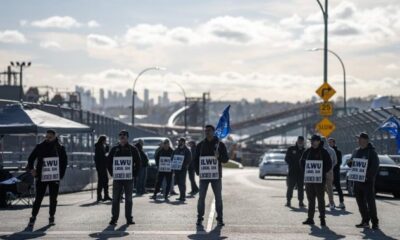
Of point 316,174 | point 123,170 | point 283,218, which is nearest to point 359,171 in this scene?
point 316,174

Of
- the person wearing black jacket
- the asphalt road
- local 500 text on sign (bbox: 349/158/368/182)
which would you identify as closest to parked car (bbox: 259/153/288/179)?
the asphalt road

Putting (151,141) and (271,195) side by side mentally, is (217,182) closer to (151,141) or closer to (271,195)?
(271,195)

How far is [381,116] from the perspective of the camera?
3416 centimetres

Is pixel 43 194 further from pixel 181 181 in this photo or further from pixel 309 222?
pixel 181 181

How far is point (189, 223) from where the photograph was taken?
15688mm

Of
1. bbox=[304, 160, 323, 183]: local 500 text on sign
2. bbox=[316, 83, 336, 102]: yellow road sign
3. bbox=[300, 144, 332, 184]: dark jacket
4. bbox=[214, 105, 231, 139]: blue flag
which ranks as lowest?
bbox=[304, 160, 323, 183]: local 500 text on sign

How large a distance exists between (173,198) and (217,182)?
8.51 metres

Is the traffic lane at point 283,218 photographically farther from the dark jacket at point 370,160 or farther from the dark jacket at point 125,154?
the dark jacket at point 125,154

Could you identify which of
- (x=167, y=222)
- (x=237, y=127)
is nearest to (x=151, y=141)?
(x=167, y=222)

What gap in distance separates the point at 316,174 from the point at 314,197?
453 millimetres

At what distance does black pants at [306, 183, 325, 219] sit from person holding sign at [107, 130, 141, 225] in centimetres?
328

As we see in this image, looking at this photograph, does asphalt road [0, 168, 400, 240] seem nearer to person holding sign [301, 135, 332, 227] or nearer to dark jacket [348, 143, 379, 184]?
person holding sign [301, 135, 332, 227]

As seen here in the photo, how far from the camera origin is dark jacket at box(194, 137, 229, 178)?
15695mm

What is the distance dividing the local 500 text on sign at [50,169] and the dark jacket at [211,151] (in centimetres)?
260
